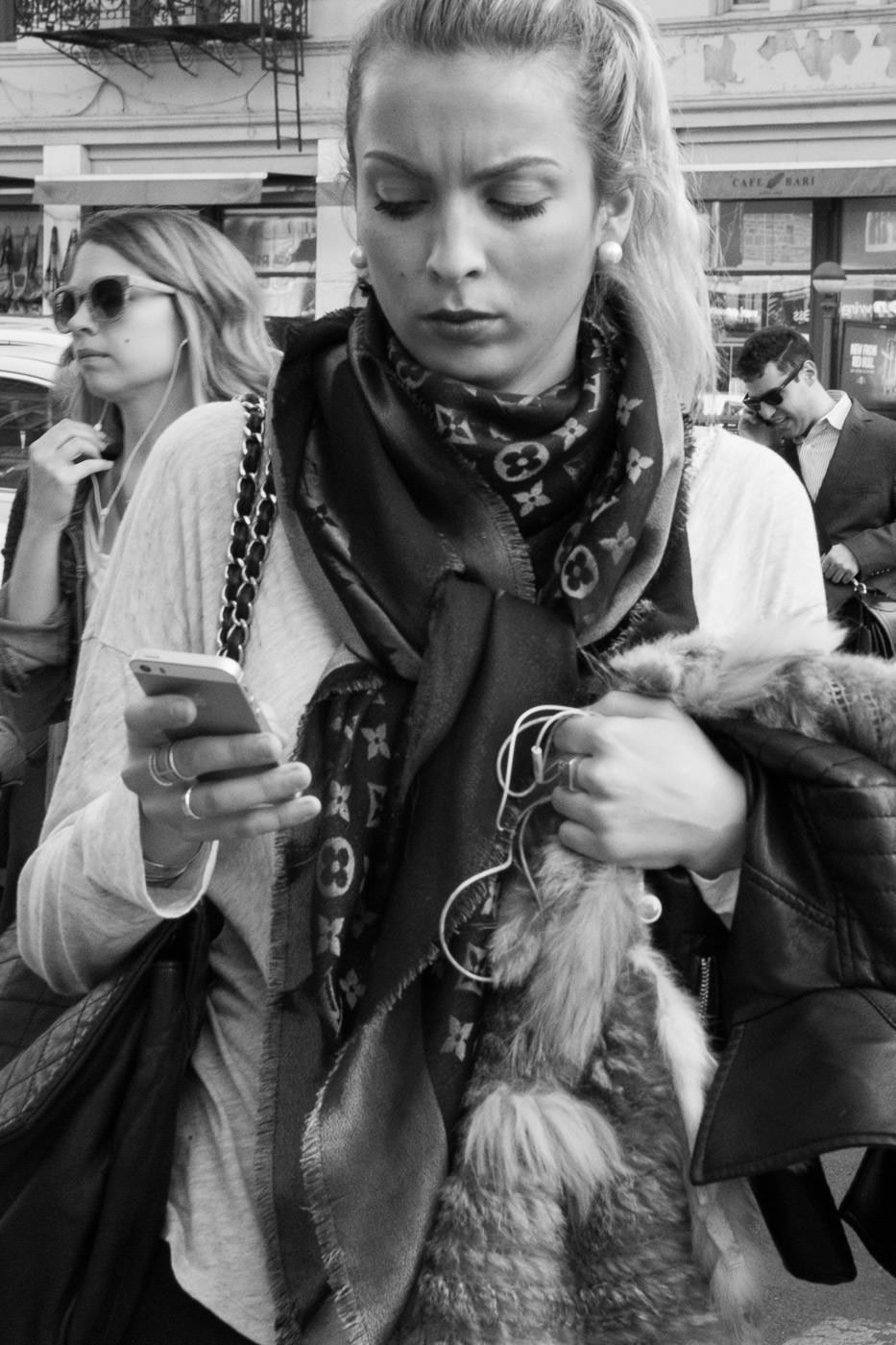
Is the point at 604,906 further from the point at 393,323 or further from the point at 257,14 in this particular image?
the point at 257,14

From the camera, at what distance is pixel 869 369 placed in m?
17.0

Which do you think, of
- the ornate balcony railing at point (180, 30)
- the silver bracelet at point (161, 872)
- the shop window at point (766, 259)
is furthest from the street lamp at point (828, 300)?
the silver bracelet at point (161, 872)

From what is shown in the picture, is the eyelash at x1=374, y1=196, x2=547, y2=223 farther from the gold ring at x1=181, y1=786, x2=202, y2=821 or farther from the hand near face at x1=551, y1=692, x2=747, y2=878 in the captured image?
the gold ring at x1=181, y1=786, x2=202, y2=821

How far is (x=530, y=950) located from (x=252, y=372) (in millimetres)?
3110

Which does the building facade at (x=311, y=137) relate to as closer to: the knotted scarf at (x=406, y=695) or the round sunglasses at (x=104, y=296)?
the round sunglasses at (x=104, y=296)

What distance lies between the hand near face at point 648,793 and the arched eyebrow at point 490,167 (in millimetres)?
508

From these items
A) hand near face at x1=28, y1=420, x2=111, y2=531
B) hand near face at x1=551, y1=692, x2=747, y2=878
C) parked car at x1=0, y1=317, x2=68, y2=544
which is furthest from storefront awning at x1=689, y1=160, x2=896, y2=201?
hand near face at x1=551, y1=692, x2=747, y2=878

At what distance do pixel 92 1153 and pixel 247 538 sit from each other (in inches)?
23.1

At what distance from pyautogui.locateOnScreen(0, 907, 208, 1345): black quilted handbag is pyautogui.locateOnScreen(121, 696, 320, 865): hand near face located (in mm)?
202

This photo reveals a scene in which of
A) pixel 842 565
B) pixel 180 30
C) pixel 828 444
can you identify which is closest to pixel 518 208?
pixel 842 565

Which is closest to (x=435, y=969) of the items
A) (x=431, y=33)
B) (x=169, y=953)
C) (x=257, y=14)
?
(x=169, y=953)

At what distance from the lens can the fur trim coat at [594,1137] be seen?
1.48 metres

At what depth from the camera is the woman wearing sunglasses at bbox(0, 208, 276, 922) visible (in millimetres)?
4078

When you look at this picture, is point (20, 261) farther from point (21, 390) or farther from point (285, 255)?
point (21, 390)
